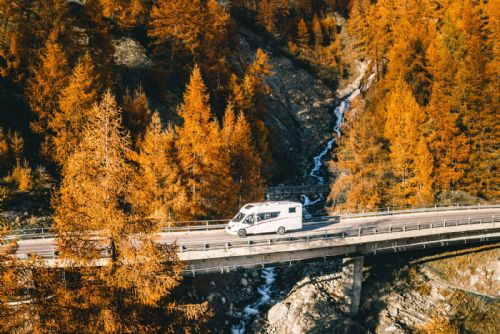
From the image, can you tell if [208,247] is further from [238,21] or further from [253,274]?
[238,21]

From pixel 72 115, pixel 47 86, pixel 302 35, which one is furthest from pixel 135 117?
pixel 302 35

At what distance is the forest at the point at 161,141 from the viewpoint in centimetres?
1316

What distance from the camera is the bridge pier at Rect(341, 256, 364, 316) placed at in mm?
30609

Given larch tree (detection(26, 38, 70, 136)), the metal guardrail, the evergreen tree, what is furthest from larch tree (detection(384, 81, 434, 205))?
larch tree (detection(26, 38, 70, 136))

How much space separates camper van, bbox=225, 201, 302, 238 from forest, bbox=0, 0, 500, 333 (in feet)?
16.4

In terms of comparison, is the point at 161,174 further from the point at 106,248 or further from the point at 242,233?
the point at 106,248

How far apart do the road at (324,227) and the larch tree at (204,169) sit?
10.6 feet

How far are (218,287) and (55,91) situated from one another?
2311 cm

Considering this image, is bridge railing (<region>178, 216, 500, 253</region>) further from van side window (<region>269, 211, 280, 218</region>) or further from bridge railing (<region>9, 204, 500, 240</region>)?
bridge railing (<region>9, 204, 500, 240</region>)

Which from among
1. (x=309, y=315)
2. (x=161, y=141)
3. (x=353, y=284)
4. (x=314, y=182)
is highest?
(x=161, y=141)

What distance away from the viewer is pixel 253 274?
36.5 m

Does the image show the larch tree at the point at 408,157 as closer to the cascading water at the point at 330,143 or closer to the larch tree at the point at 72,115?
the cascading water at the point at 330,143

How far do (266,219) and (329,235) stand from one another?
522 cm

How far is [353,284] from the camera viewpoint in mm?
30922
